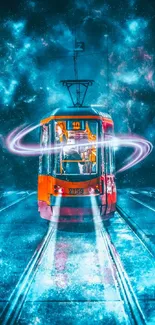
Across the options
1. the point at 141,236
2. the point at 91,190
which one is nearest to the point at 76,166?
the point at 91,190

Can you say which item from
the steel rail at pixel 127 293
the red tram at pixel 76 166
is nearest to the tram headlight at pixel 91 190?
the red tram at pixel 76 166

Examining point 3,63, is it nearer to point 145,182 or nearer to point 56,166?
point 145,182

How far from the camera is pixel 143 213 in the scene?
538 inches

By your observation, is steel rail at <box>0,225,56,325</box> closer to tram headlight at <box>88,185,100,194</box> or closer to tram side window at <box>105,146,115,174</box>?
tram headlight at <box>88,185,100,194</box>

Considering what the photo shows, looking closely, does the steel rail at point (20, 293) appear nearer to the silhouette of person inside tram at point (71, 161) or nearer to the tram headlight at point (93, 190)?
the tram headlight at point (93, 190)

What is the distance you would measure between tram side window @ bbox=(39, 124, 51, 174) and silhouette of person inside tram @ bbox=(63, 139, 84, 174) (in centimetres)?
49

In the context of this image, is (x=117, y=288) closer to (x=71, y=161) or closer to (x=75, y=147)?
(x=71, y=161)

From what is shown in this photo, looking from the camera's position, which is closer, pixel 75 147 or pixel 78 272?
pixel 78 272

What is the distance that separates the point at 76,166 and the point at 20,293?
5108mm

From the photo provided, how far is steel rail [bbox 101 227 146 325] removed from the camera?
428 centimetres

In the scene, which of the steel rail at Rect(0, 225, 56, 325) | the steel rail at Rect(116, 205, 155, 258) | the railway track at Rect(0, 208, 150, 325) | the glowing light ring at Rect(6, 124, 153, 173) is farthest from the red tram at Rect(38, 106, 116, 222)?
the glowing light ring at Rect(6, 124, 153, 173)

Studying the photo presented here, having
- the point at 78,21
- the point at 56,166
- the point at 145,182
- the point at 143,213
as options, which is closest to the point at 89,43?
the point at 78,21

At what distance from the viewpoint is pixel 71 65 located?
1560 inches

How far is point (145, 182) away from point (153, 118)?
7335 millimetres
